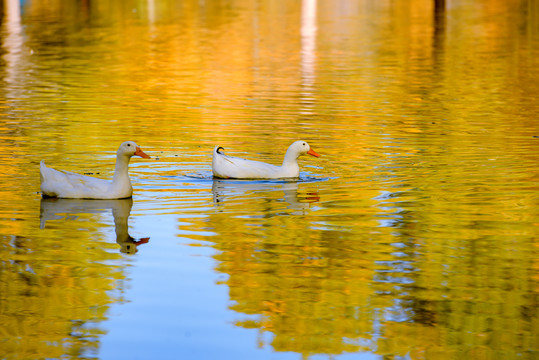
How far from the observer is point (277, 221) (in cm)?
1287

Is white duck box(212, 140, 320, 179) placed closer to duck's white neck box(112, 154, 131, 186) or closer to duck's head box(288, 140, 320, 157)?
duck's head box(288, 140, 320, 157)

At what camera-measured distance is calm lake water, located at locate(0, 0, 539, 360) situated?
8.61 metres

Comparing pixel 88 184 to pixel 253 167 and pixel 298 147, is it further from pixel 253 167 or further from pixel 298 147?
pixel 298 147

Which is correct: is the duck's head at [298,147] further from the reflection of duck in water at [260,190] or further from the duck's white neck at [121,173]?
the duck's white neck at [121,173]

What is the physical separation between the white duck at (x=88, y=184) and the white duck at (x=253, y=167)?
1.78 meters

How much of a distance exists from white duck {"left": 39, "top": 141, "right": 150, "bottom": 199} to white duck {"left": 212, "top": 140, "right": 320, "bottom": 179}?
178 cm

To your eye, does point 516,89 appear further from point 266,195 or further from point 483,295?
point 483,295

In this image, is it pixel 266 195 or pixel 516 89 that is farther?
A: pixel 516 89

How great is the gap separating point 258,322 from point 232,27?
2018 inches

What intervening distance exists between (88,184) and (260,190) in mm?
2451

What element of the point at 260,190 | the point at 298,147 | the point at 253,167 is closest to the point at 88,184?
the point at 260,190

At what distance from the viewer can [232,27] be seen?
2330 inches

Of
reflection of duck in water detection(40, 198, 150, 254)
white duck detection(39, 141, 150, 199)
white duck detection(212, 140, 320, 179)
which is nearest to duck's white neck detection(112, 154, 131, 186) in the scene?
white duck detection(39, 141, 150, 199)

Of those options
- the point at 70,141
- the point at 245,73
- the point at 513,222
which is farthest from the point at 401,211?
the point at 245,73
